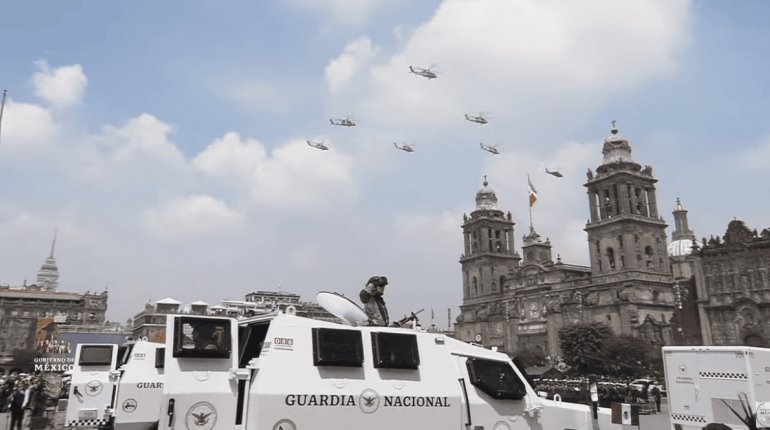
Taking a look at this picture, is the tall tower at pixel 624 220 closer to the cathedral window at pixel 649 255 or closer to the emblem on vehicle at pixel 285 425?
the cathedral window at pixel 649 255

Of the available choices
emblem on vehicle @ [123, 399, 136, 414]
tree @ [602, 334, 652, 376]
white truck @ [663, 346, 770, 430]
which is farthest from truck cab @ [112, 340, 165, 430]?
tree @ [602, 334, 652, 376]

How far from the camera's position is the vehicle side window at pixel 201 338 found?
7.38 m

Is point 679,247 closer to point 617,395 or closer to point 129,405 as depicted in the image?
point 617,395

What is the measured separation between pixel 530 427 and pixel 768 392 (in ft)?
19.4

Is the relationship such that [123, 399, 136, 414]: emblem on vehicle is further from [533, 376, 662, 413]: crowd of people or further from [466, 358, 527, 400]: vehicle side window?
[533, 376, 662, 413]: crowd of people

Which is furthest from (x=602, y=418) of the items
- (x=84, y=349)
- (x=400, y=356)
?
(x=84, y=349)

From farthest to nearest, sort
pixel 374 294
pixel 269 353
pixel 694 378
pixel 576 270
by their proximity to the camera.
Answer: pixel 576 270, pixel 694 378, pixel 374 294, pixel 269 353

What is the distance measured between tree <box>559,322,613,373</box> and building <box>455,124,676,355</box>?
867cm

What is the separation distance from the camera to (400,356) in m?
7.76

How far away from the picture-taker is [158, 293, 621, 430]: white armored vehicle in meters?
6.87

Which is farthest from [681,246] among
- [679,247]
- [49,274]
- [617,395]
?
[49,274]

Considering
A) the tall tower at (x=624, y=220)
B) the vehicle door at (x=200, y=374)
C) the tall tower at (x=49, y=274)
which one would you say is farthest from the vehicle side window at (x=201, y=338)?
the tall tower at (x=49, y=274)

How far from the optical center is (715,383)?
443 inches

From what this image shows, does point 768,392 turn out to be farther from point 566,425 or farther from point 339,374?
point 339,374
